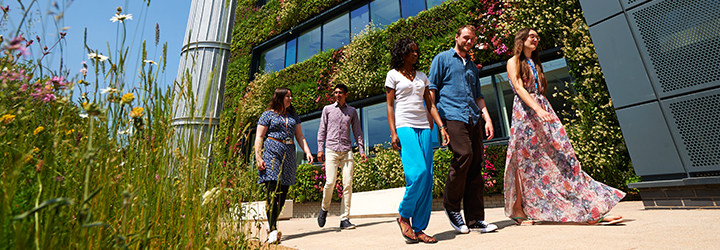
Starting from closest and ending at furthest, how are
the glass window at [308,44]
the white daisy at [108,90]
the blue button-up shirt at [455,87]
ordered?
the white daisy at [108,90] < the blue button-up shirt at [455,87] < the glass window at [308,44]

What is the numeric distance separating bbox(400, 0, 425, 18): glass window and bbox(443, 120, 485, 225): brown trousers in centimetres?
645

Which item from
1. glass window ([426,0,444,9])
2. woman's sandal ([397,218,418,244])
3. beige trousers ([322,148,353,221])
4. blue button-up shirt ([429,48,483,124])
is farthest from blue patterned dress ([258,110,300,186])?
glass window ([426,0,444,9])

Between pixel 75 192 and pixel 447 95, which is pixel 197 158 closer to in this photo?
pixel 75 192

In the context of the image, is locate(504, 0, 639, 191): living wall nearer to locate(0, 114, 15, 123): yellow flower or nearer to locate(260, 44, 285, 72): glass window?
locate(0, 114, 15, 123): yellow flower

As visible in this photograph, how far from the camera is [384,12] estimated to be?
31.9 feet

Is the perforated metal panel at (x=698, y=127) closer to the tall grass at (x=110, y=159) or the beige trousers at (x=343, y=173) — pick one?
the beige trousers at (x=343, y=173)

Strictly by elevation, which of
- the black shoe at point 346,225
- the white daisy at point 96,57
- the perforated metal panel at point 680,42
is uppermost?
the perforated metal panel at point 680,42

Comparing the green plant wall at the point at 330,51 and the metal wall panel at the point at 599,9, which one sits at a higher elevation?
the green plant wall at the point at 330,51

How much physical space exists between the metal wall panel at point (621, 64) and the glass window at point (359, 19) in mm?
6447

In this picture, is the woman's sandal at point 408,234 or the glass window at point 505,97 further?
the glass window at point 505,97

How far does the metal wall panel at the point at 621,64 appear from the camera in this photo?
14.0ft

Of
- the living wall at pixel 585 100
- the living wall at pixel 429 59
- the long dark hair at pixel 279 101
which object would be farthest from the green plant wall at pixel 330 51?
the long dark hair at pixel 279 101

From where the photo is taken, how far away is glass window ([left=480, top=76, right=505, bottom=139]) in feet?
22.6

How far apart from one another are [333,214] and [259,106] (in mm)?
5235
